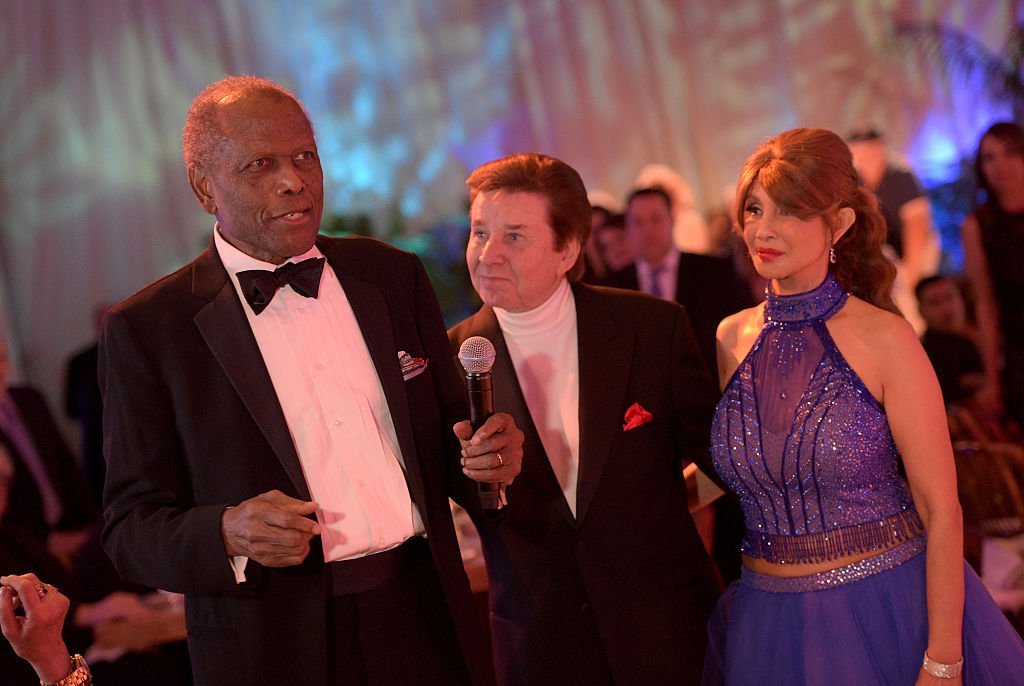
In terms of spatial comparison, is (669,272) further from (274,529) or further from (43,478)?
(274,529)

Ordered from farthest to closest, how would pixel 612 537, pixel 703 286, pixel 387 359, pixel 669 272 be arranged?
pixel 669 272, pixel 703 286, pixel 612 537, pixel 387 359

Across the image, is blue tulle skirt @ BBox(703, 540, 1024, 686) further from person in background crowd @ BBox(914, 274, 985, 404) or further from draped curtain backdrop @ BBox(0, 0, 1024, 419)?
draped curtain backdrop @ BBox(0, 0, 1024, 419)

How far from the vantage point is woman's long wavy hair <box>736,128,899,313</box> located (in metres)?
2.61

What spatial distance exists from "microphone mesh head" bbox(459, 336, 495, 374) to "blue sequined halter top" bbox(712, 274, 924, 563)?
0.88m

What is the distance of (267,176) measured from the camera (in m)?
2.21

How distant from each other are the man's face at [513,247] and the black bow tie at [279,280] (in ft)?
2.15

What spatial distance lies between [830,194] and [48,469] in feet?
12.1

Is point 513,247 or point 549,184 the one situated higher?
point 549,184

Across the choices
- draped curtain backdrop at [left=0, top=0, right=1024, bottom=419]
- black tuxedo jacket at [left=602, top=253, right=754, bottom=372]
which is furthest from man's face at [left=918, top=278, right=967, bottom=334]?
draped curtain backdrop at [left=0, top=0, right=1024, bottom=419]

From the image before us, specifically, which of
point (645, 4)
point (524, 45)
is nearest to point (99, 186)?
point (524, 45)

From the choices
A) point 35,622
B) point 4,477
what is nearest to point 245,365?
point 35,622

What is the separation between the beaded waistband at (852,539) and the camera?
2582 mm

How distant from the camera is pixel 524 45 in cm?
859

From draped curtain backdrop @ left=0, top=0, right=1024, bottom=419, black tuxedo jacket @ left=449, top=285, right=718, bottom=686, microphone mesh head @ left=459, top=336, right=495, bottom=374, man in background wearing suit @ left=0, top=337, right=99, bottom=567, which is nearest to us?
microphone mesh head @ left=459, top=336, right=495, bottom=374
